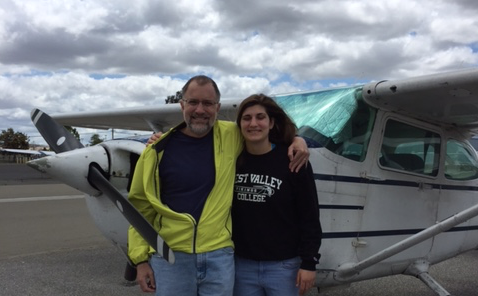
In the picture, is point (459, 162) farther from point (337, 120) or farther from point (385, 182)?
point (337, 120)

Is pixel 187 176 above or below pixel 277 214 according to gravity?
above

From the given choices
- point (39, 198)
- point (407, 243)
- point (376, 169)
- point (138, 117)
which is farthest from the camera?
point (39, 198)

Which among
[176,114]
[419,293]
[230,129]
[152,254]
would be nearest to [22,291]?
[176,114]

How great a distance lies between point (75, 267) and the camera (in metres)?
6.50

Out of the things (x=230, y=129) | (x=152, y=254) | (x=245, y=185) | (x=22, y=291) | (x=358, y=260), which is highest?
(x=230, y=129)

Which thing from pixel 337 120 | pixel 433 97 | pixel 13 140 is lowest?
pixel 13 140

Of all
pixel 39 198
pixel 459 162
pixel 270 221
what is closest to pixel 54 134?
pixel 270 221

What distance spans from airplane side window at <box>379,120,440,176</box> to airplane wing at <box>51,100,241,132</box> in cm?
177

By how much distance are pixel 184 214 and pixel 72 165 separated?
0.80 m

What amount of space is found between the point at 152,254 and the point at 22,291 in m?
3.75

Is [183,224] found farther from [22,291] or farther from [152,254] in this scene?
[22,291]

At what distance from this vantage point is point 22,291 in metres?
5.36

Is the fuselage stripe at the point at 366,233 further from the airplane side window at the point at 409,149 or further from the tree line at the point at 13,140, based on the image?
the tree line at the point at 13,140

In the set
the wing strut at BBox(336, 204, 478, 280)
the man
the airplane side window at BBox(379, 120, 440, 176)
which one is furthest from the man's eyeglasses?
the airplane side window at BBox(379, 120, 440, 176)
